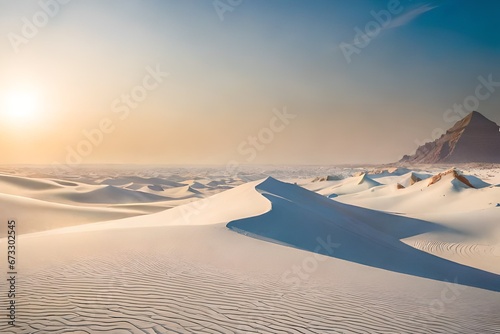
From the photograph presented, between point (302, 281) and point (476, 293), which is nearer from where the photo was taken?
point (302, 281)

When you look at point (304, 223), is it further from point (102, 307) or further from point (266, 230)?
point (102, 307)

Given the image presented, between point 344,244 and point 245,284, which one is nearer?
point 245,284

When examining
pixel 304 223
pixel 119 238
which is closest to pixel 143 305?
pixel 119 238

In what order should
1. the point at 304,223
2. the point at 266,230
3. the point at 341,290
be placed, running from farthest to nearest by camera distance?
the point at 304,223 < the point at 266,230 < the point at 341,290

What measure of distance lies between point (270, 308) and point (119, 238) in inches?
270

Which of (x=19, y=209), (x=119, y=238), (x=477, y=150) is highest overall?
(x=477, y=150)

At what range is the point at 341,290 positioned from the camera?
7117 millimetres

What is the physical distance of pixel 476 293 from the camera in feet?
27.4

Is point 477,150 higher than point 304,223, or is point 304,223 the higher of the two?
point 477,150

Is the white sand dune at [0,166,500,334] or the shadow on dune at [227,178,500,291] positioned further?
the shadow on dune at [227,178,500,291]

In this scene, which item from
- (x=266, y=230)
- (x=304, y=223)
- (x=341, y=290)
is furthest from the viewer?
(x=304, y=223)

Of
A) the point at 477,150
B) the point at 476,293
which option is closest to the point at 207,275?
the point at 476,293

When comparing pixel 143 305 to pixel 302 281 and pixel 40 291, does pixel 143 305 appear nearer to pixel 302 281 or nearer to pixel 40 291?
pixel 40 291

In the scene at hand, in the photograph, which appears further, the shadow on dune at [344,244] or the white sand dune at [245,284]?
the shadow on dune at [344,244]
